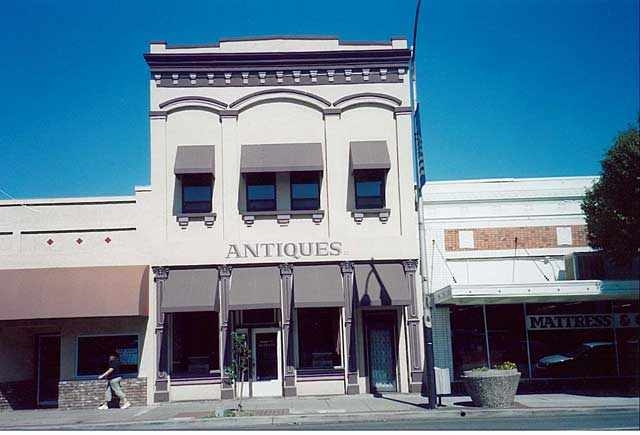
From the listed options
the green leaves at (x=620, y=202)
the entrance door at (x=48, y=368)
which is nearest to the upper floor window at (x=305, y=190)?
the green leaves at (x=620, y=202)

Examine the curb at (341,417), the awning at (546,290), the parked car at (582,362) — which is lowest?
the curb at (341,417)

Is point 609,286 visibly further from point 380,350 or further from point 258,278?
point 258,278

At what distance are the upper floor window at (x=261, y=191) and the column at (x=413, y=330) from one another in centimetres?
480

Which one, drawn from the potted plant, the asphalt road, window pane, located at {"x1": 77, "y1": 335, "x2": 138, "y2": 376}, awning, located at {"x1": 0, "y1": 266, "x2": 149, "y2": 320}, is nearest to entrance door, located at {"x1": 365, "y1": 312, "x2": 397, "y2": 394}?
the potted plant

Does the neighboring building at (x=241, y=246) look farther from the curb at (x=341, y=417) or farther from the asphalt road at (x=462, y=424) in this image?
the asphalt road at (x=462, y=424)

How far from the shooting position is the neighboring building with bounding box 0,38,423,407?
1911cm

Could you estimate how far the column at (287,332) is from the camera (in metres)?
19.2

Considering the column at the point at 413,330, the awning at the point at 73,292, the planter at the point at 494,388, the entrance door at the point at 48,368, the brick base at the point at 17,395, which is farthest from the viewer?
the entrance door at the point at 48,368

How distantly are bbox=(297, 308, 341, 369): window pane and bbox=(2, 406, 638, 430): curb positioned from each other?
4360 mm

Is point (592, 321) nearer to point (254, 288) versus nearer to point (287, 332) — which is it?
point (287, 332)

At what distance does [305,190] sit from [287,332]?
15.2 ft

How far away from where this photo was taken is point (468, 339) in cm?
1988

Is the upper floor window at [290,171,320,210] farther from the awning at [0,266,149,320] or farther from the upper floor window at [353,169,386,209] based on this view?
the awning at [0,266,149,320]

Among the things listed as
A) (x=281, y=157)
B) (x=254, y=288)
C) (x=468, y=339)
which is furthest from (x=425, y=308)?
(x=281, y=157)
